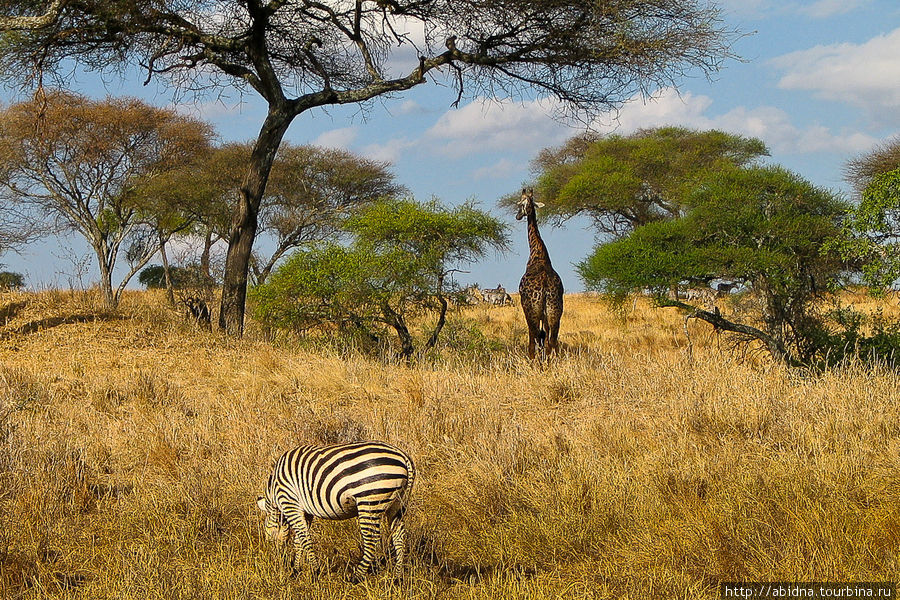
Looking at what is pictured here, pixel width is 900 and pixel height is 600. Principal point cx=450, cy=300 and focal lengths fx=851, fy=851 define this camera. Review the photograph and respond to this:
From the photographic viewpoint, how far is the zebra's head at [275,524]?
175 inches

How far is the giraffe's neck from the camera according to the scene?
10711 millimetres

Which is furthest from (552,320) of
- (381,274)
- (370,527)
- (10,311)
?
(10,311)

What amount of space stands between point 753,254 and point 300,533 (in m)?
11.1

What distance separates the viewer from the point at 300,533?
4.29 m

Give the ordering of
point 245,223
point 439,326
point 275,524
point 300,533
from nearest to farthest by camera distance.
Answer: point 300,533, point 275,524, point 245,223, point 439,326

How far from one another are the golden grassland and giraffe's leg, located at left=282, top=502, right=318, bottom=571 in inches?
4.4

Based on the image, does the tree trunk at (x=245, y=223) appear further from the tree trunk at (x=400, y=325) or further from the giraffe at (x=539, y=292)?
the giraffe at (x=539, y=292)

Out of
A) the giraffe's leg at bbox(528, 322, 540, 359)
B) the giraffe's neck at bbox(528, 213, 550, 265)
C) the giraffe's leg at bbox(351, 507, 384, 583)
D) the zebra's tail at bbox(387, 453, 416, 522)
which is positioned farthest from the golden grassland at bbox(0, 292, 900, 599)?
the giraffe's neck at bbox(528, 213, 550, 265)

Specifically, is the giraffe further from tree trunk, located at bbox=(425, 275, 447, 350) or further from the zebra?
the zebra

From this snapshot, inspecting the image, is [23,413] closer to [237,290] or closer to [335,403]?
[335,403]

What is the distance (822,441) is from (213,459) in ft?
14.9

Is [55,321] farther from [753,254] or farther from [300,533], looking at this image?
[753,254]

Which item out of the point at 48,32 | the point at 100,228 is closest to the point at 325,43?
the point at 48,32

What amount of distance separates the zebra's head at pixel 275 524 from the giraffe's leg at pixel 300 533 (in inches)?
5.4
